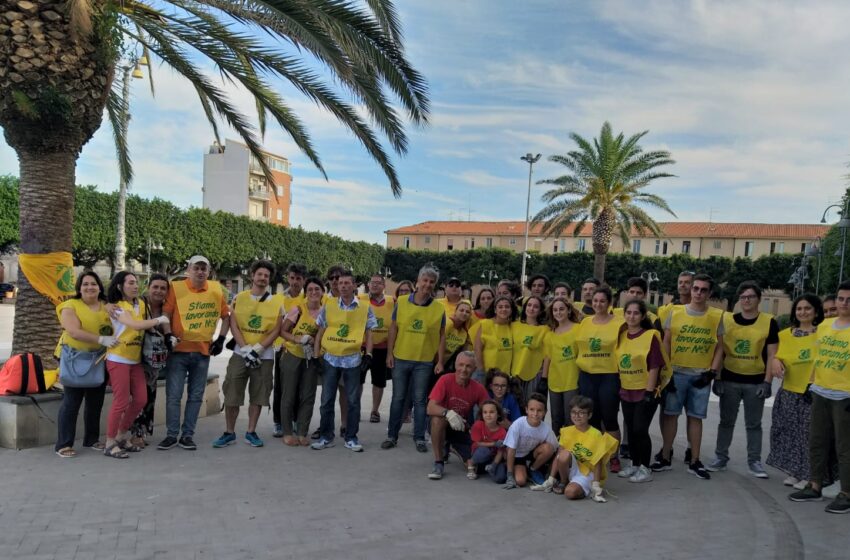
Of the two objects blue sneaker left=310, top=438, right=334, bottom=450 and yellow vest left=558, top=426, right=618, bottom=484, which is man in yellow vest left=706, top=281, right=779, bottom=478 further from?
blue sneaker left=310, top=438, right=334, bottom=450

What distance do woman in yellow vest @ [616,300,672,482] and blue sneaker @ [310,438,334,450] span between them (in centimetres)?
283

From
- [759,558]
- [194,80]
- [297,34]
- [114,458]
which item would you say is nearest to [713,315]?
[759,558]

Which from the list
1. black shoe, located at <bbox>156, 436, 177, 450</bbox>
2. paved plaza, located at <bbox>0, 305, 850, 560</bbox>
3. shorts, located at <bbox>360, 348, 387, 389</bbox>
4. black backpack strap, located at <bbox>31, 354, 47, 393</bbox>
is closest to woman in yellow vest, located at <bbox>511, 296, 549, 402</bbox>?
paved plaza, located at <bbox>0, 305, 850, 560</bbox>

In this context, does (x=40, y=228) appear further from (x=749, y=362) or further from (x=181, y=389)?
(x=749, y=362)

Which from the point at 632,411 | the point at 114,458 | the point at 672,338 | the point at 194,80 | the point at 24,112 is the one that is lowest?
the point at 114,458

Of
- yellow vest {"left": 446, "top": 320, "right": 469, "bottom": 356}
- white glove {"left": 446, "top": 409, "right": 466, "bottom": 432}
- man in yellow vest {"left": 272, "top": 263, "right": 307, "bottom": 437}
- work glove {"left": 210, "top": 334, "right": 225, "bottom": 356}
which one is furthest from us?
yellow vest {"left": 446, "top": 320, "right": 469, "bottom": 356}

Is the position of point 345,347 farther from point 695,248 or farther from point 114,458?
point 695,248

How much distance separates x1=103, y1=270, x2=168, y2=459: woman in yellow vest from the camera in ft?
17.9

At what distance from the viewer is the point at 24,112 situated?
5.98 metres

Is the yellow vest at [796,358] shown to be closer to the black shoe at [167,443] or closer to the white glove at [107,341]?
the black shoe at [167,443]

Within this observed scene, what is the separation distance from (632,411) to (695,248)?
218ft

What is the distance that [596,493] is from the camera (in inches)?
196

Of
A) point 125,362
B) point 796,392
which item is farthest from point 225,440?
point 796,392

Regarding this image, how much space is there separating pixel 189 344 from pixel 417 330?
221 cm
